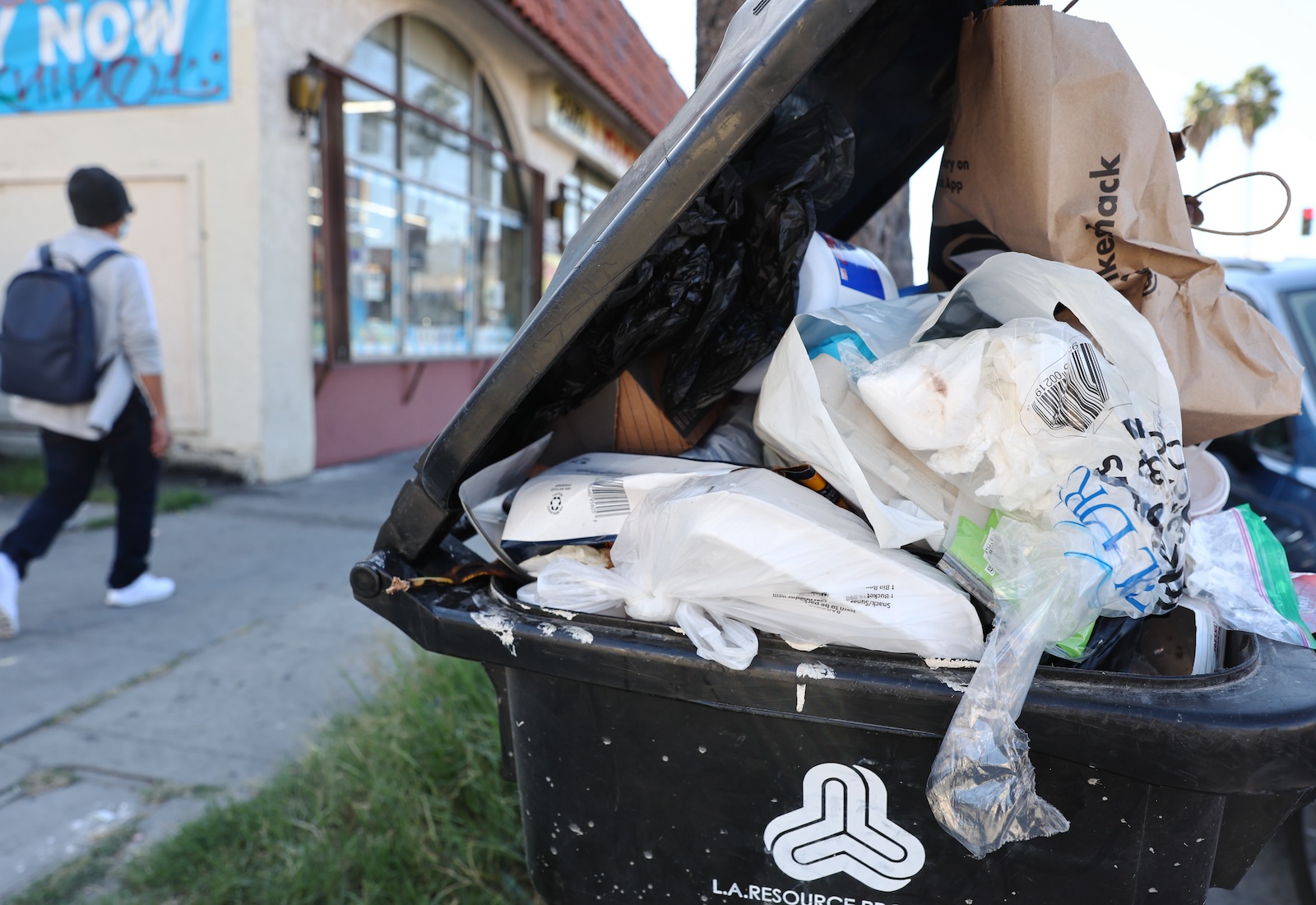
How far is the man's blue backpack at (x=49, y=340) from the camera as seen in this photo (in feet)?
10.6

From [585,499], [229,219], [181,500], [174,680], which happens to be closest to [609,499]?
[585,499]

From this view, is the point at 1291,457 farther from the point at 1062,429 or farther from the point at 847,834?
the point at 847,834

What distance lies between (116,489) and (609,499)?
326cm

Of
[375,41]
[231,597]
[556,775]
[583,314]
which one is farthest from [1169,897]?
[375,41]

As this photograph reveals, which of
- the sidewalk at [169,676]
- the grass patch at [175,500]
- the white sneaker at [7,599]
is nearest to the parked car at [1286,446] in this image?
the sidewalk at [169,676]

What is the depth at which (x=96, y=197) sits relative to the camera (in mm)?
3406

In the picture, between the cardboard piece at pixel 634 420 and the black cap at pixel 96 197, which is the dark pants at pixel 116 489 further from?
the cardboard piece at pixel 634 420

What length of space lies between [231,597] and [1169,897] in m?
3.80

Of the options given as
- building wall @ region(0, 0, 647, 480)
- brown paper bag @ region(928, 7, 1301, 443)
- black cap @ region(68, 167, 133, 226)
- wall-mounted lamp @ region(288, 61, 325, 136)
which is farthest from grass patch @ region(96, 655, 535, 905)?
wall-mounted lamp @ region(288, 61, 325, 136)

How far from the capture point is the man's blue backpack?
3229mm

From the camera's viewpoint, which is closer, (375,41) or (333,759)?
(333,759)

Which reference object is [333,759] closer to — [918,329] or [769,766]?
[769,766]

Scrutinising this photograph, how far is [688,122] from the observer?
0.91 metres

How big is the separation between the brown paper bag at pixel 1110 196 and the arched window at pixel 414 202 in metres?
5.67
